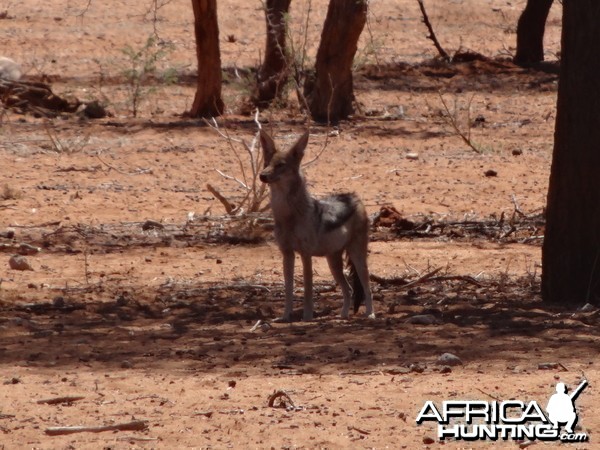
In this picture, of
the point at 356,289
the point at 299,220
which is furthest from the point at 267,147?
the point at 356,289

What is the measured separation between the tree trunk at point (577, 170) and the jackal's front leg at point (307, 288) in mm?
1792

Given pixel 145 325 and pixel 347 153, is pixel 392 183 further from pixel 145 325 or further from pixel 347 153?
pixel 145 325

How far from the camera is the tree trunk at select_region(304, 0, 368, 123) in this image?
17141mm

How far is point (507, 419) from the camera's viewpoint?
5.90 meters

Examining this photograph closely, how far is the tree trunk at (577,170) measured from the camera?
8.87 meters

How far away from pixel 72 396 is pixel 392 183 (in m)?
8.40

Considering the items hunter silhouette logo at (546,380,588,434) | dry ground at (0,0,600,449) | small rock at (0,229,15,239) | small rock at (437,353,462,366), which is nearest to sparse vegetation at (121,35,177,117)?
dry ground at (0,0,600,449)

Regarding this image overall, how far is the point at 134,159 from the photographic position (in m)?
15.3

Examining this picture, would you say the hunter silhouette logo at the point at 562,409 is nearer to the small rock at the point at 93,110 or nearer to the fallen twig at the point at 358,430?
the fallen twig at the point at 358,430

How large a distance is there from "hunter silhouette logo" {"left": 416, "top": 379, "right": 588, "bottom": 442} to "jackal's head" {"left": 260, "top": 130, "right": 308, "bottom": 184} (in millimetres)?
2826

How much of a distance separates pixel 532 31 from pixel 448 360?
56.8 ft

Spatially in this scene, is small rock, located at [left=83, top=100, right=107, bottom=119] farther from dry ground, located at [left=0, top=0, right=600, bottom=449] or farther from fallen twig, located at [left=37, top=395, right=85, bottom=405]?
fallen twig, located at [left=37, top=395, right=85, bottom=405]

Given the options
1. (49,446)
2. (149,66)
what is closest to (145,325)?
(49,446)

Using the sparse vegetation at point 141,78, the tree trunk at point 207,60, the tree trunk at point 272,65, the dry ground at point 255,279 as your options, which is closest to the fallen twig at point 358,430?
the dry ground at point 255,279
